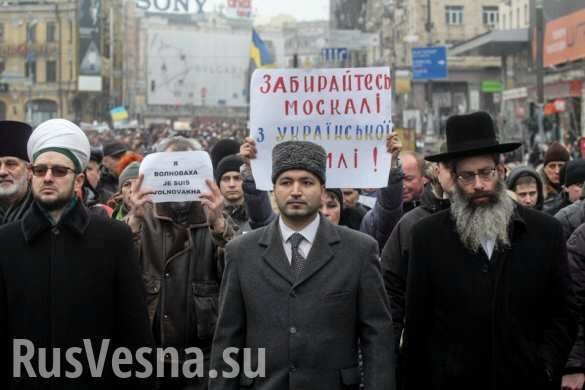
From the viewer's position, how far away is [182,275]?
19.2ft

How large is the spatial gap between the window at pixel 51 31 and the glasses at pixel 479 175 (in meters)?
94.7

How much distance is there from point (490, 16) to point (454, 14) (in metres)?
2.54

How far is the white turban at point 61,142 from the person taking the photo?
507 cm

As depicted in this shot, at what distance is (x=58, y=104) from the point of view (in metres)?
97.1

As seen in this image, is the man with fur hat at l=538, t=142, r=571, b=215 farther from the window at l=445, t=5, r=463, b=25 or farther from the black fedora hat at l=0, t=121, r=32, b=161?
the window at l=445, t=5, r=463, b=25

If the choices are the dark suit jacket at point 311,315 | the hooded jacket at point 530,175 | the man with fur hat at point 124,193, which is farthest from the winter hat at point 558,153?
the dark suit jacket at point 311,315

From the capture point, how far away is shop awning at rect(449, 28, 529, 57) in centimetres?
4909

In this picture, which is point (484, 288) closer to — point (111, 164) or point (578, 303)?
point (578, 303)

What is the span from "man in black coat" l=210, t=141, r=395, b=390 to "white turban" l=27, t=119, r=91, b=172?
871mm

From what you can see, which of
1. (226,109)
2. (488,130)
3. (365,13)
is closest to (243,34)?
(226,109)

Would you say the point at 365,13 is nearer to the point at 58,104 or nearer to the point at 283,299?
the point at 58,104

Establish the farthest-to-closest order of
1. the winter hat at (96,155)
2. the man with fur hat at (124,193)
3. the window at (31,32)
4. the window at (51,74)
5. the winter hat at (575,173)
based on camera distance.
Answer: the window at (51,74) < the window at (31,32) < the winter hat at (96,155) < the winter hat at (575,173) < the man with fur hat at (124,193)

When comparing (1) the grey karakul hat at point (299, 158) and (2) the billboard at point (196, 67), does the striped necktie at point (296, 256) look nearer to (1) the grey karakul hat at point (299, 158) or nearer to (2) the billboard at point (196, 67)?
(1) the grey karakul hat at point (299, 158)

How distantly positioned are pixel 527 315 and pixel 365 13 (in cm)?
9680
